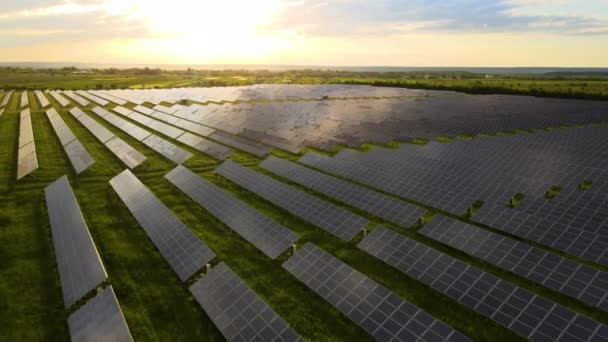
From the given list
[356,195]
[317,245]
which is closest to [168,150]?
[356,195]

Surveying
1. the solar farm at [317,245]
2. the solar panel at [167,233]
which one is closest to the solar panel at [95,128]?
the solar farm at [317,245]

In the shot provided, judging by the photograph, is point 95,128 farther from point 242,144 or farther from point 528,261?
point 528,261

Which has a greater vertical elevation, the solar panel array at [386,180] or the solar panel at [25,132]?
the solar panel at [25,132]

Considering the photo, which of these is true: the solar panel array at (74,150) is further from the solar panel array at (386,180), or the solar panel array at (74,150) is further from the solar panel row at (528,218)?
the solar panel row at (528,218)

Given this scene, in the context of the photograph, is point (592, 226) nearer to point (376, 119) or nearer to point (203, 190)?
point (203, 190)

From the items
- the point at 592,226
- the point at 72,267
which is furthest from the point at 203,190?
the point at 592,226

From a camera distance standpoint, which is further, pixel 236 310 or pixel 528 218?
pixel 528 218
